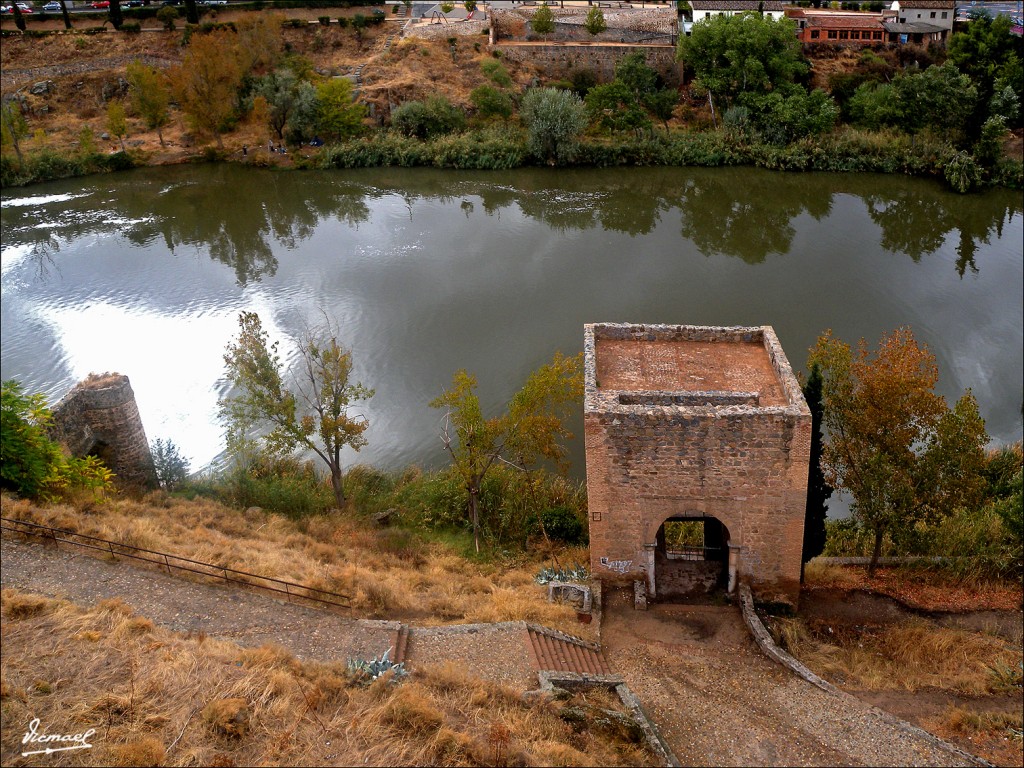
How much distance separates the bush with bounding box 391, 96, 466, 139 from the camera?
4031 cm

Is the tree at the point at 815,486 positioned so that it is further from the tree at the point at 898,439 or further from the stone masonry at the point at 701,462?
the stone masonry at the point at 701,462

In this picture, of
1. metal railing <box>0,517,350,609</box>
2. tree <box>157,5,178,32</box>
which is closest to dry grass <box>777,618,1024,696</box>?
metal railing <box>0,517,350,609</box>

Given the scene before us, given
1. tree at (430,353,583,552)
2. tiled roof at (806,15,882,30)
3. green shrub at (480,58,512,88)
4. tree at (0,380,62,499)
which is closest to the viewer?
tree at (0,380,62,499)

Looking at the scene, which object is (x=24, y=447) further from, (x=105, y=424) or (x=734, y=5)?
(x=734, y=5)

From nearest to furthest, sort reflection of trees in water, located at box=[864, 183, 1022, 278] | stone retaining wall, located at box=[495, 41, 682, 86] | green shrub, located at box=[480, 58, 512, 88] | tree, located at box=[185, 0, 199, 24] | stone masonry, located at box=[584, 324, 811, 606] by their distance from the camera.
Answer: stone masonry, located at box=[584, 324, 811, 606] → reflection of trees in water, located at box=[864, 183, 1022, 278] → green shrub, located at box=[480, 58, 512, 88] → stone retaining wall, located at box=[495, 41, 682, 86] → tree, located at box=[185, 0, 199, 24]

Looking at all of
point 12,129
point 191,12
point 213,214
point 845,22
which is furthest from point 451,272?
point 191,12

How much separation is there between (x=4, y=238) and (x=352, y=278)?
16.1 metres

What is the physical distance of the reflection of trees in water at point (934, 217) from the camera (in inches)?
1132

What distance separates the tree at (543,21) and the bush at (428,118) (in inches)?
326

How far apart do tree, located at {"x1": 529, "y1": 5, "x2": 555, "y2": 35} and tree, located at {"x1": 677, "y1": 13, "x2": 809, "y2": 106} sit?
8665 millimetres

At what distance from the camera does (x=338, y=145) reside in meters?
40.3

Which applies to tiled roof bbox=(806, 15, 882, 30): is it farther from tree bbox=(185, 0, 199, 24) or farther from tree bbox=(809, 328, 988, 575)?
tree bbox=(809, 328, 988, 575)

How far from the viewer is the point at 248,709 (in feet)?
28.8

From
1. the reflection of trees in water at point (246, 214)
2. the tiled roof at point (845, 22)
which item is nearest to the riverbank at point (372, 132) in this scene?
the tiled roof at point (845, 22)
